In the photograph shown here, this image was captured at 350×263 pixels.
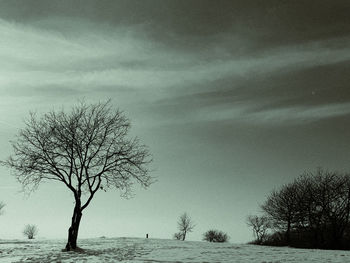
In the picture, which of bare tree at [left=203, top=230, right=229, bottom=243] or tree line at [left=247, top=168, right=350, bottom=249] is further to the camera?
bare tree at [left=203, top=230, right=229, bottom=243]

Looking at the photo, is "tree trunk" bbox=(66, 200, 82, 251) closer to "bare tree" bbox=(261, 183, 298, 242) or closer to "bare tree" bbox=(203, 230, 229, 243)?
"bare tree" bbox=(261, 183, 298, 242)

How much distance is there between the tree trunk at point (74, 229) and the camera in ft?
79.4

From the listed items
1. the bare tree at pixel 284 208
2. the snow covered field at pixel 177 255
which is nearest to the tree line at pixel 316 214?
the bare tree at pixel 284 208

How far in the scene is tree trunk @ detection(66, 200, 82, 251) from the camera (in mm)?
24188

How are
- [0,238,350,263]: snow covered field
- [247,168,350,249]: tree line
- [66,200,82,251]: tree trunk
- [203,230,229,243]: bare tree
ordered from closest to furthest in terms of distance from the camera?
[0,238,350,263]: snow covered field → [66,200,82,251]: tree trunk → [247,168,350,249]: tree line → [203,230,229,243]: bare tree

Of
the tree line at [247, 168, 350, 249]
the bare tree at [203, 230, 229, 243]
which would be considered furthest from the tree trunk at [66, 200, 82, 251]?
the bare tree at [203, 230, 229, 243]

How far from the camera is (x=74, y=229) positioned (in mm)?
24828

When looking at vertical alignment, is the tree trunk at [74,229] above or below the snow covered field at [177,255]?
above

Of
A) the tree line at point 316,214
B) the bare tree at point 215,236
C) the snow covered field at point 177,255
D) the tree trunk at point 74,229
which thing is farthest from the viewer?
the bare tree at point 215,236

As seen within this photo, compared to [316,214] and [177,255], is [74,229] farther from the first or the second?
[316,214]

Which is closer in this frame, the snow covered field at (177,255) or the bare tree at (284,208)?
the snow covered field at (177,255)

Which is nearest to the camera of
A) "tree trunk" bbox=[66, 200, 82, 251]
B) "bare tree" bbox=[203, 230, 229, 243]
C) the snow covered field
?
the snow covered field

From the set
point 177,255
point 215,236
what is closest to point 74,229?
point 177,255

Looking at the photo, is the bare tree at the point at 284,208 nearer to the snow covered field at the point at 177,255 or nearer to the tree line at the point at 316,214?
the tree line at the point at 316,214
